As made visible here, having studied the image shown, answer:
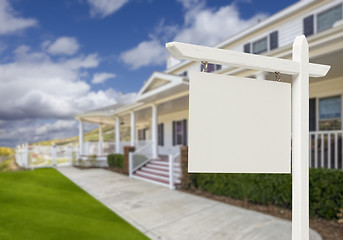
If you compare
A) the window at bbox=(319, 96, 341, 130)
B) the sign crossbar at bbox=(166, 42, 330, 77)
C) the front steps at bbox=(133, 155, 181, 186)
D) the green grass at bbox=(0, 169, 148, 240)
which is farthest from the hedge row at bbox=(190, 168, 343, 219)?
the sign crossbar at bbox=(166, 42, 330, 77)

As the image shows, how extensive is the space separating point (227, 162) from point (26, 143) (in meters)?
18.0

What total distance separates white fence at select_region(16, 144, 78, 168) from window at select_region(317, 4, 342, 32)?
1628 centimetres

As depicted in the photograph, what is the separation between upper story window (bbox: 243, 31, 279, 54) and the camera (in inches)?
446

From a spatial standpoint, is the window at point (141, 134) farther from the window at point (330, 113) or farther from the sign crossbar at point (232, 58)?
the sign crossbar at point (232, 58)

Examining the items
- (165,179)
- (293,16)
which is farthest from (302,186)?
(293,16)

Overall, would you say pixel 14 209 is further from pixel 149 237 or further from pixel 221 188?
pixel 221 188

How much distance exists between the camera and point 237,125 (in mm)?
1617

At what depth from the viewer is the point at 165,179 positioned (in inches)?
368

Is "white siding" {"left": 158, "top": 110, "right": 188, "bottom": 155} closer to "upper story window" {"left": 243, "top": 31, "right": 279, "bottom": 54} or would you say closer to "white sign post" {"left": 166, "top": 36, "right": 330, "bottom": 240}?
"upper story window" {"left": 243, "top": 31, "right": 279, "bottom": 54}

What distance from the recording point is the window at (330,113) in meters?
7.70

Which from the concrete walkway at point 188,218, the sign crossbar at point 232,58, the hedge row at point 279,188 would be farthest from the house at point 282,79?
the sign crossbar at point 232,58

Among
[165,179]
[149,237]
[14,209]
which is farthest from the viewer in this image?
[165,179]

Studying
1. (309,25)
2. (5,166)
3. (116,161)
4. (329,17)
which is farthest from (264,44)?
(5,166)

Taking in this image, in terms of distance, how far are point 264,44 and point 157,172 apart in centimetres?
817
